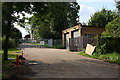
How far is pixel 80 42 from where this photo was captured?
1959 cm

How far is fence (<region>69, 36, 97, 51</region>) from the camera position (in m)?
17.9

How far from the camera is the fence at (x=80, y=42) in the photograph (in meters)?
17.9

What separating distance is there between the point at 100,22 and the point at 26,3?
1466 inches

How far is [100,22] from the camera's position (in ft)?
143

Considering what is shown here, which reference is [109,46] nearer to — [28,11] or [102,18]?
[28,11]

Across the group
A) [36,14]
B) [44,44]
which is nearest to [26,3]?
[36,14]

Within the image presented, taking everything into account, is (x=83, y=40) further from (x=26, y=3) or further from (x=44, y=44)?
(x=44, y=44)

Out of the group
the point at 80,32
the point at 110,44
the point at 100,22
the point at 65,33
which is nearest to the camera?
the point at 110,44

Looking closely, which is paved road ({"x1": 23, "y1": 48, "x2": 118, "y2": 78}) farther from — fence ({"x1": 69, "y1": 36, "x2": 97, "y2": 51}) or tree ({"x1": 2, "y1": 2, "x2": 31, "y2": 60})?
fence ({"x1": 69, "y1": 36, "x2": 97, "y2": 51})

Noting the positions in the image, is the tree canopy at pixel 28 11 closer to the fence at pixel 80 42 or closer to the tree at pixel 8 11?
the tree at pixel 8 11

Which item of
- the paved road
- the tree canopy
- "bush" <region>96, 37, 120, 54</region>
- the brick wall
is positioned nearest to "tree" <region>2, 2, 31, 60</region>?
the tree canopy

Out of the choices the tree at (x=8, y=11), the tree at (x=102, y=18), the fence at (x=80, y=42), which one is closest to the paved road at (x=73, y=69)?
the tree at (x=8, y=11)

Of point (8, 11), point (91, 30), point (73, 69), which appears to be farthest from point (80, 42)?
point (8, 11)

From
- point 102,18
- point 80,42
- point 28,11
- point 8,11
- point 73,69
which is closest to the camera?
point 73,69
